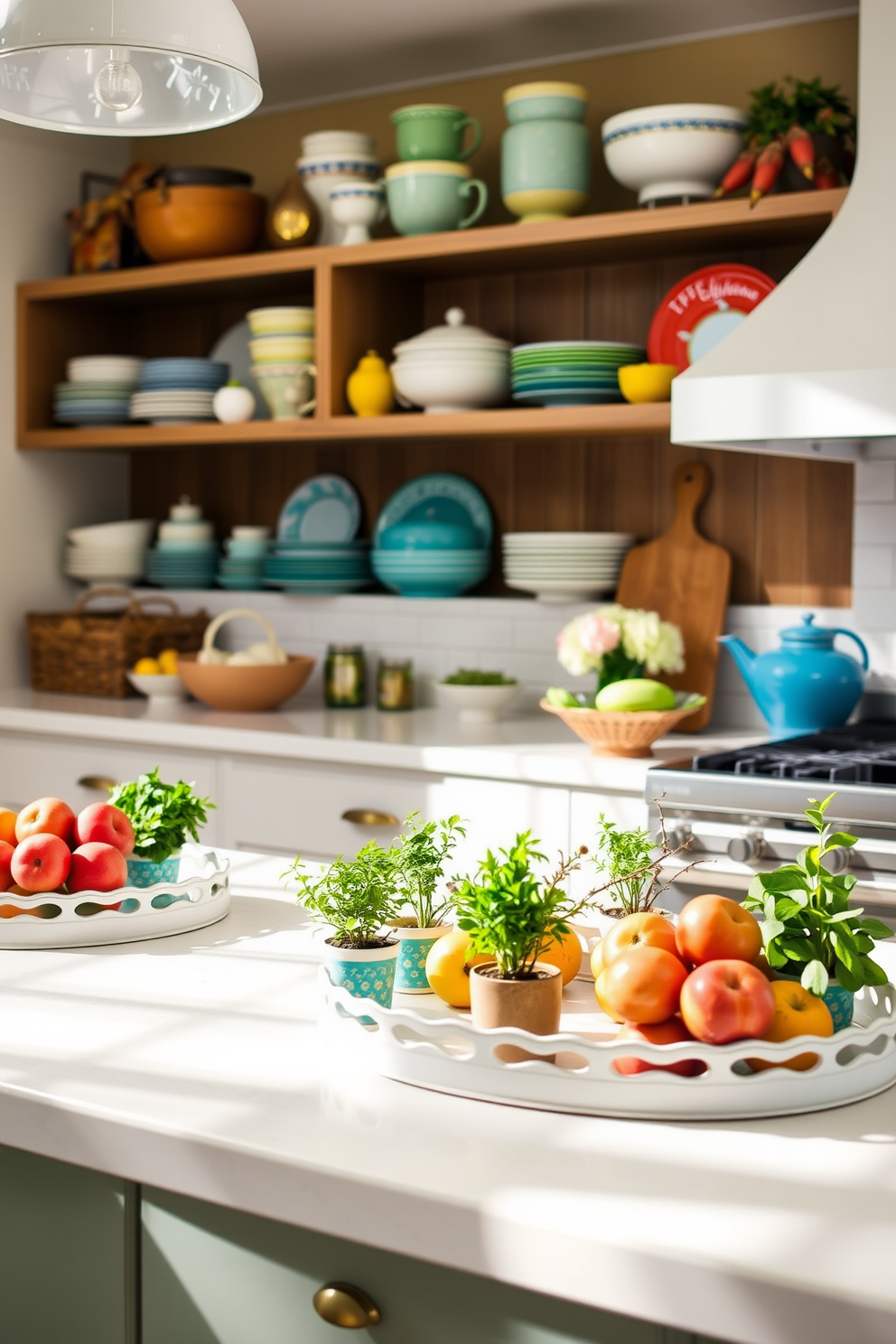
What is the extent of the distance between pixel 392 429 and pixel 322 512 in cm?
63

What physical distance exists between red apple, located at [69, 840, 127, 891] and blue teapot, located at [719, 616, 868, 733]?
5.69 feet

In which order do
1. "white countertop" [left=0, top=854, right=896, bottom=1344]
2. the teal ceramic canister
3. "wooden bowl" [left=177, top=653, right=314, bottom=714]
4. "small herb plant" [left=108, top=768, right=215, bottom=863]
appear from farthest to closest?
"wooden bowl" [left=177, top=653, right=314, bottom=714] < the teal ceramic canister < "small herb plant" [left=108, top=768, right=215, bottom=863] < "white countertop" [left=0, top=854, right=896, bottom=1344]

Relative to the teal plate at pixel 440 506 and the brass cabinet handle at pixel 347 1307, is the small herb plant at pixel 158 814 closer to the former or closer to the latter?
the brass cabinet handle at pixel 347 1307

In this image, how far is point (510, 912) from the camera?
116cm

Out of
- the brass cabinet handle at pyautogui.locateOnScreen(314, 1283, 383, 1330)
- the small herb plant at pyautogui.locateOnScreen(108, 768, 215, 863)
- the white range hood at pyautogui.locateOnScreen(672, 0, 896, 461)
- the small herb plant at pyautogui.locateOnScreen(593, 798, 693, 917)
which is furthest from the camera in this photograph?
the white range hood at pyautogui.locateOnScreen(672, 0, 896, 461)

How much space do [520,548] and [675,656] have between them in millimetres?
553

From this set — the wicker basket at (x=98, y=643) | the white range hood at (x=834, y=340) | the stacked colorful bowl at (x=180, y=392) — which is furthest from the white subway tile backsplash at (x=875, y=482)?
the wicker basket at (x=98, y=643)

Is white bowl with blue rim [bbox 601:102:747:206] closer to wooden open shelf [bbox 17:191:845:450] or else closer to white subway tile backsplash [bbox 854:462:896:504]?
wooden open shelf [bbox 17:191:845:450]

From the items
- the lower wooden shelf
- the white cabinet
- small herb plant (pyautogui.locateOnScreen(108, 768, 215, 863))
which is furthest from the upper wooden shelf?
small herb plant (pyautogui.locateOnScreen(108, 768, 215, 863))

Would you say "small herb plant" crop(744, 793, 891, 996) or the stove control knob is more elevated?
"small herb plant" crop(744, 793, 891, 996)

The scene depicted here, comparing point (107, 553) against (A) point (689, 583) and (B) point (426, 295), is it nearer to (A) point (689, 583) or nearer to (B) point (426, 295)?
(B) point (426, 295)

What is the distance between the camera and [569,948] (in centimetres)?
137

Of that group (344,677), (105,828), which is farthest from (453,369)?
(105,828)

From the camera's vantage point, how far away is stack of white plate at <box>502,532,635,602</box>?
11.5ft
